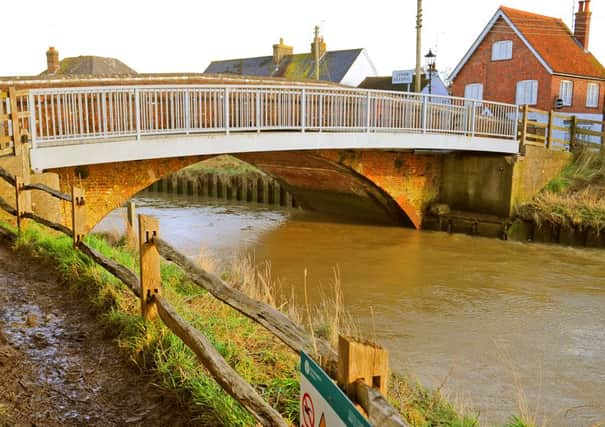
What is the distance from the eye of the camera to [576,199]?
15.8 meters

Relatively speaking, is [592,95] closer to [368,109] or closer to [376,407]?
[368,109]

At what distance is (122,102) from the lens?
946 centimetres

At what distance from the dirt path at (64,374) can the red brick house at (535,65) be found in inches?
1051

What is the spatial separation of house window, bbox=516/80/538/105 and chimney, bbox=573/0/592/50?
479cm

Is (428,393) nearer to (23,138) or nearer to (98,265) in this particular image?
(98,265)

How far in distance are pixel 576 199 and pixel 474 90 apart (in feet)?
53.2

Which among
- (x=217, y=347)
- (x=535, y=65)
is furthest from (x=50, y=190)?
(x=535, y=65)

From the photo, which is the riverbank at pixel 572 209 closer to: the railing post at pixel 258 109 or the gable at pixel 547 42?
the railing post at pixel 258 109

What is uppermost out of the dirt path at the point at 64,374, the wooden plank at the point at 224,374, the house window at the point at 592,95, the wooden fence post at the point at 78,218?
the house window at the point at 592,95

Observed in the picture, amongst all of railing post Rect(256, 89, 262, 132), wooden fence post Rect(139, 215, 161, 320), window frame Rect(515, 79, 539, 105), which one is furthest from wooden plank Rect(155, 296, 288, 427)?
window frame Rect(515, 79, 539, 105)

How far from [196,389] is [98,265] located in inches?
112

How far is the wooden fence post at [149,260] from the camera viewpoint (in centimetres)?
432

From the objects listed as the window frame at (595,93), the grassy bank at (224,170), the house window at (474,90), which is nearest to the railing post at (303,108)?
the grassy bank at (224,170)

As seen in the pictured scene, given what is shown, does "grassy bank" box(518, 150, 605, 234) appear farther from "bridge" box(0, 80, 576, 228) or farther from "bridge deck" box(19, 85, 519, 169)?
"bridge deck" box(19, 85, 519, 169)
